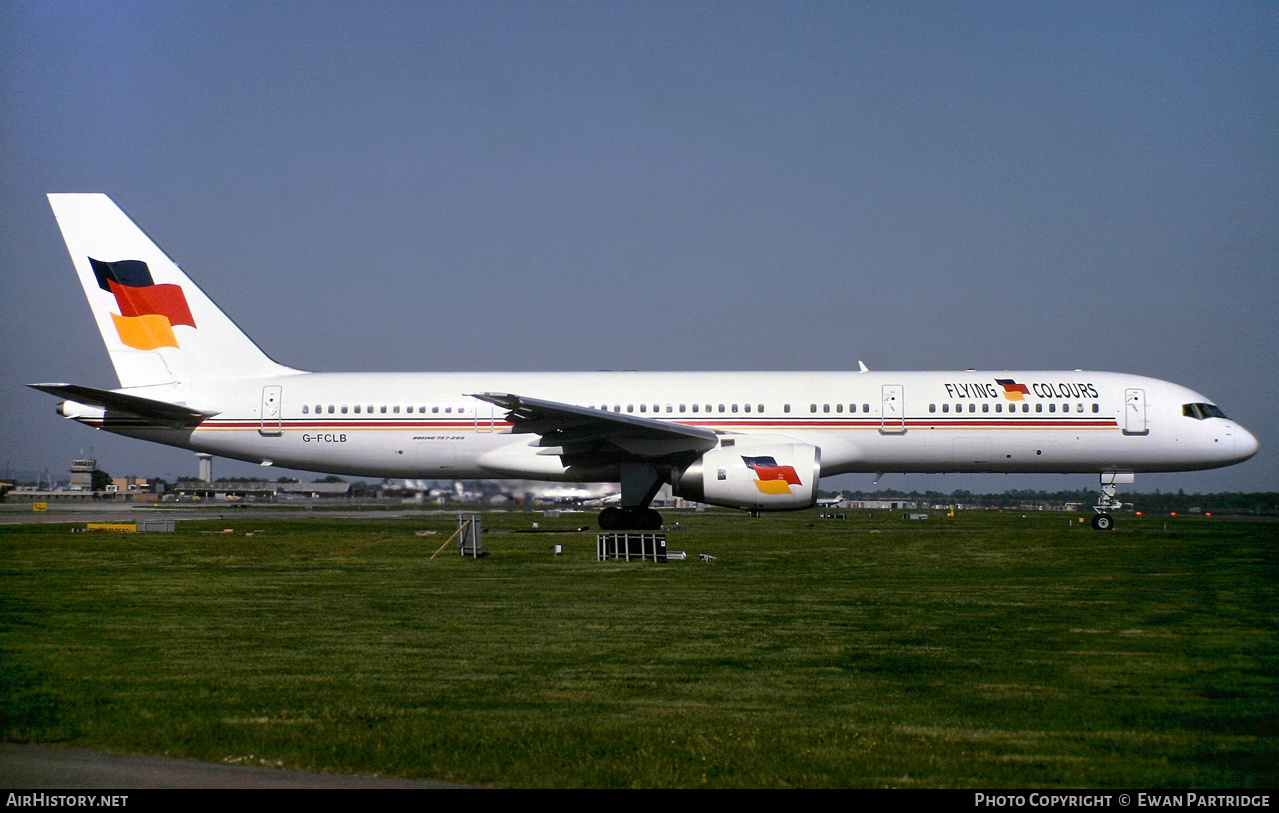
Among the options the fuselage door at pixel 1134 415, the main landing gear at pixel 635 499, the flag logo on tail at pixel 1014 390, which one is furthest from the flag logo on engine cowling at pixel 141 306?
the fuselage door at pixel 1134 415

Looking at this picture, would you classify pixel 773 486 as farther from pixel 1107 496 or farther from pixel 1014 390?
pixel 1107 496

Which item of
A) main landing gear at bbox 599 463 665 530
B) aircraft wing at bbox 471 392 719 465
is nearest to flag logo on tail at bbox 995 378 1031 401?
aircraft wing at bbox 471 392 719 465

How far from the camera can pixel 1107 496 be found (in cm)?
2762

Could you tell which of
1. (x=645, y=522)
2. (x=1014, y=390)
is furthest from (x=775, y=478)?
(x=1014, y=390)

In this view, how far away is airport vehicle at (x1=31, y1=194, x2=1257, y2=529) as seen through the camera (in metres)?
25.9

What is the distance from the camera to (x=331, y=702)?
727 centimetres

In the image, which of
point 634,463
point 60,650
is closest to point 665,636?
point 60,650

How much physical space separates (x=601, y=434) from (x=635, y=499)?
197 cm

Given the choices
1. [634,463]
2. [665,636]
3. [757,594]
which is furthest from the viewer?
[634,463]

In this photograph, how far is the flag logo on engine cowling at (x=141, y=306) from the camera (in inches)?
1070

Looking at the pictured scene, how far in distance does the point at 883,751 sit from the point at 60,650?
726 cm

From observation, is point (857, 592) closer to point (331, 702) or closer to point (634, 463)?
point (331, 702)

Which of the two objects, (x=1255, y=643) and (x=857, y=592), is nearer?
(x=1255, y=643)

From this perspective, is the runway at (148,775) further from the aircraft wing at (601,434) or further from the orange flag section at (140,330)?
the orange flag section at (140,330)
